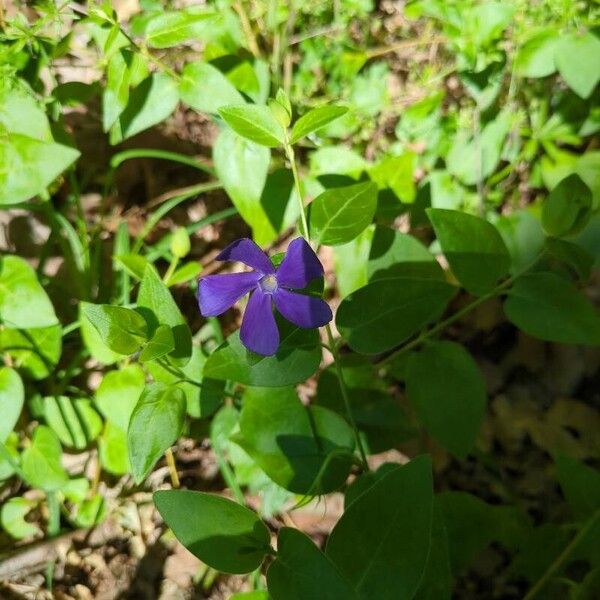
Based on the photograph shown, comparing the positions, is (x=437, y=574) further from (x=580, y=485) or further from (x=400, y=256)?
(x=400, y=256)

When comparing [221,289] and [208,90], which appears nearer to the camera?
[221,289]

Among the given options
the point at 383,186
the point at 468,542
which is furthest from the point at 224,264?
the point at 468,542

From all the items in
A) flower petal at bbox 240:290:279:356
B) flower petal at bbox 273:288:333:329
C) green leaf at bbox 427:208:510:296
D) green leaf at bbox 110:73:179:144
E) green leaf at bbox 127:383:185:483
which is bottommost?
green leaf at bbox 127:383:185:483

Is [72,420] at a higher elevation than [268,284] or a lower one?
lower

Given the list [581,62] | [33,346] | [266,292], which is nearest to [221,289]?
[266,292]

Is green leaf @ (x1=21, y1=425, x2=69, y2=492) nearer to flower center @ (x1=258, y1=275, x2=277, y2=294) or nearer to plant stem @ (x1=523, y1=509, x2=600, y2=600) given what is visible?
flower center @ (x1=258, y1=275, x2=277, y2=294)

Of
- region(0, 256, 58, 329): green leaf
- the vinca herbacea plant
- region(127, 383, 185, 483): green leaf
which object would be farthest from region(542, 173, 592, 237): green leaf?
region(0, 256, 58, 329): green leaf

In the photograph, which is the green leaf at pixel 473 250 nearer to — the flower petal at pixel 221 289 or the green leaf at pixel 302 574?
the flower petal at pixel 221 289
